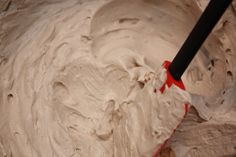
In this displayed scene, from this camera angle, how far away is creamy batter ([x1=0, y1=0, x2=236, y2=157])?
1.09m

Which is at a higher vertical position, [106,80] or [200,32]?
[200,32]

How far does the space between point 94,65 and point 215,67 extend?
1.62 ft

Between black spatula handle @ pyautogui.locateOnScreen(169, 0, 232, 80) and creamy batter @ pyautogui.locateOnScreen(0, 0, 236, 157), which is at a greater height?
black spatula handle @ pyautogui.locateOnScreen(169, 0, 232, 80)

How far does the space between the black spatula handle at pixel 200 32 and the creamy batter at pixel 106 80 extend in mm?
135

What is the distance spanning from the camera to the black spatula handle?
70 cm

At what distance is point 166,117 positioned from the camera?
98 cm

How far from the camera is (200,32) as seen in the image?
0.76m

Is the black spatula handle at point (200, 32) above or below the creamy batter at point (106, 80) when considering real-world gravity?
above

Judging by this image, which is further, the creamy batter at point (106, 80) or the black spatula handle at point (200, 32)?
the creamy batter at point (106, 80)

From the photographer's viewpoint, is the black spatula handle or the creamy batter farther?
the creamy batter

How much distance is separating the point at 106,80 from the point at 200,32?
55cm

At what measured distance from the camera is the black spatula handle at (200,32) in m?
0.70

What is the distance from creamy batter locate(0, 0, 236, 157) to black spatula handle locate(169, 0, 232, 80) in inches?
5.3

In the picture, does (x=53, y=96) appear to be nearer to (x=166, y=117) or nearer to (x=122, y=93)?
(x=122, y=93)
